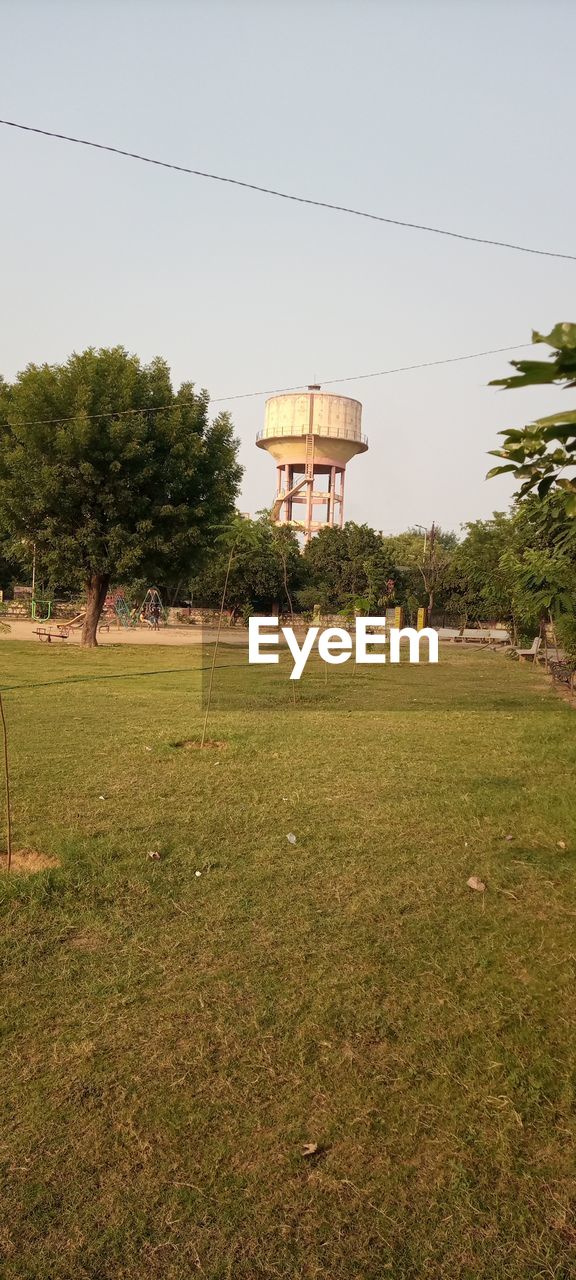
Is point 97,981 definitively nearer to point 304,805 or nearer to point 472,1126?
point 472,1126

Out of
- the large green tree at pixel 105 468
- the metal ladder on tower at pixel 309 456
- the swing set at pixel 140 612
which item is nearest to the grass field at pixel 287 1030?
the large green tree at pixel 105 468

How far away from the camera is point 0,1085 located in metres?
3.04

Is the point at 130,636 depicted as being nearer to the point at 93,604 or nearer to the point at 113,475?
the point at 93,604

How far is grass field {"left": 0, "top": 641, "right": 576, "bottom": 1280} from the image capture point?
7.82 ft

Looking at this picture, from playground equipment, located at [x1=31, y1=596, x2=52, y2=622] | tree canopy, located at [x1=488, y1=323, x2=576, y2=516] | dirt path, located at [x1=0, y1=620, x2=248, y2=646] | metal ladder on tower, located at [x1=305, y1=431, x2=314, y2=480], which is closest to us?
tree canopy, located at [x1=488, y1=323, x2=576, y2=516]

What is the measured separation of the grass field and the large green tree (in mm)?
16800

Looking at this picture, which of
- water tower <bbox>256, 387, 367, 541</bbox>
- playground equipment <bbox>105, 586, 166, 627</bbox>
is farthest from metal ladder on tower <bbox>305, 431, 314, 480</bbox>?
playground equipment <bbox>105, 586, 166, 627</bbox>

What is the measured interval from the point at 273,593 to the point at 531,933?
45.0 meters

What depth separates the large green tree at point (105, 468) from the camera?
23.4 m

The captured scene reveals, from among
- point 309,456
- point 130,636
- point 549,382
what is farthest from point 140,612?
point 549,382

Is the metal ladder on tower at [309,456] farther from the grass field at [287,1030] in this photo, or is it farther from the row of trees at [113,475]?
the grass field at [287,1030]

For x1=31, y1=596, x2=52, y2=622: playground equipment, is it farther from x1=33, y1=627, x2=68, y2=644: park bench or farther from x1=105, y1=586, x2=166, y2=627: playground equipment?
x1=33, y1=627, x2=68, y2=644: park bench

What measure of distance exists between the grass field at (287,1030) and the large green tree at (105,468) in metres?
16.8

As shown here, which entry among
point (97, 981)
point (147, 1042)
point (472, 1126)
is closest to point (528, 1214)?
point (472, 1126)
